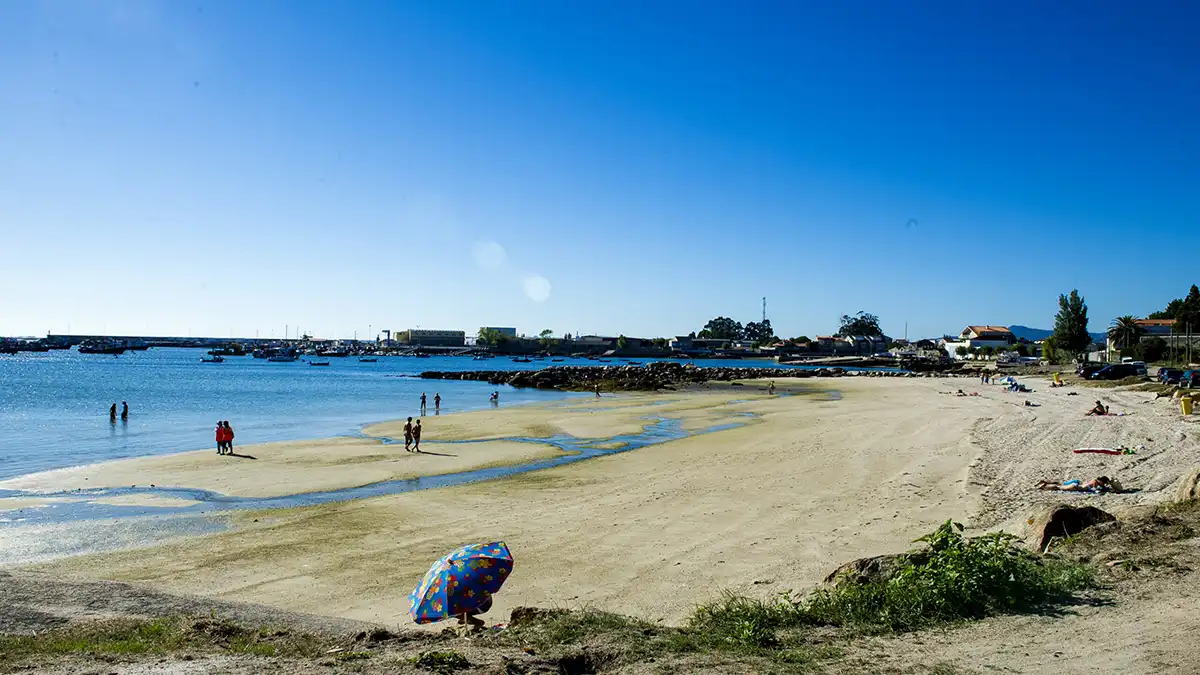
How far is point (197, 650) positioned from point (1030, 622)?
8870mm

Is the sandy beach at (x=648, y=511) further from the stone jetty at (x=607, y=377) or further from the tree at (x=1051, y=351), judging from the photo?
the tree at (x=1051, y=351)

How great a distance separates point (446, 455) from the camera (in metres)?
30.3

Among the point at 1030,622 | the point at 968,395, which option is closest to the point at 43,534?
the point at 1030,622

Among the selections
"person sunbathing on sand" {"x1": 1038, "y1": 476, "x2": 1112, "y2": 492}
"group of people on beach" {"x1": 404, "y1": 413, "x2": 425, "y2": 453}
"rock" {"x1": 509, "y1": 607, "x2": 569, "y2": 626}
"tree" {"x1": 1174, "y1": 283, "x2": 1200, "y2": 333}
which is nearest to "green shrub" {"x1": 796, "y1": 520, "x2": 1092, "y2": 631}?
"rock" {"x1": 509, "y1": 607, "x2": 569, "y2": 626}

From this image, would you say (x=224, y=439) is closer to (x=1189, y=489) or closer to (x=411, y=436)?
(x=411, y=436)

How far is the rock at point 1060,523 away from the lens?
11.6m

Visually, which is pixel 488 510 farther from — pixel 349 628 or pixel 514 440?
pixel 514 440

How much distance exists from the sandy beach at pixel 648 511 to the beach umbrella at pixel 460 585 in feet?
6.72

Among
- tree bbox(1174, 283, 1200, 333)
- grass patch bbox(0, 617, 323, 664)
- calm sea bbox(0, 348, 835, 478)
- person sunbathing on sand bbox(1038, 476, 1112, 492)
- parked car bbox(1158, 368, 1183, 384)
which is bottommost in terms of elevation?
calm sea bbox(0, 348, 835, 478)

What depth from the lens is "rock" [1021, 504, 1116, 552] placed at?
38.0ft

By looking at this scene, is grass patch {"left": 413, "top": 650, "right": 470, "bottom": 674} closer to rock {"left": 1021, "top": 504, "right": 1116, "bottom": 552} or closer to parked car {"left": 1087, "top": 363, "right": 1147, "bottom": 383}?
rock {"left": 1021, "top": 504, "right": 1116, "bottom": 552}

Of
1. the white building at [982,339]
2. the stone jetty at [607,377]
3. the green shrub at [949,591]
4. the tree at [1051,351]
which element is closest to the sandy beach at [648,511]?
the green shrub at [949,591]

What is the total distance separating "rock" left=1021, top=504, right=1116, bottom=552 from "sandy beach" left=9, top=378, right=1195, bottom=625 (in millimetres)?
2414

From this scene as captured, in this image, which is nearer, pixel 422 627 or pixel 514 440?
pixel 422 627
